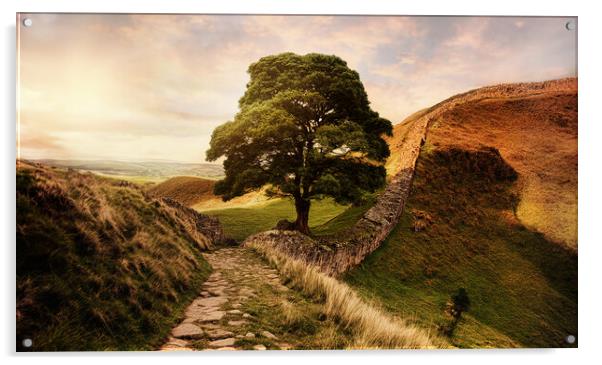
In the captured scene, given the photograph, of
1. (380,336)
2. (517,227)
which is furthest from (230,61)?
(517,227)

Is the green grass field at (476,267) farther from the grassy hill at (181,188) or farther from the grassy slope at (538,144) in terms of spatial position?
the grassy hill at (181,188)

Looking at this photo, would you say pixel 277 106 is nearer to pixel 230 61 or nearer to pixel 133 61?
pixel 230 61

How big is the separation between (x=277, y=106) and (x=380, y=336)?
6.04 meters

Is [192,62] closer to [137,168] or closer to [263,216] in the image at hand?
[137,168]

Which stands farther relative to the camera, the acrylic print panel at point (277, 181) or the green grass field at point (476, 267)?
the green grass field at point (476, 267)

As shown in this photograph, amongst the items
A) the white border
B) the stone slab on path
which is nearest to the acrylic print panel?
the stone slab on path

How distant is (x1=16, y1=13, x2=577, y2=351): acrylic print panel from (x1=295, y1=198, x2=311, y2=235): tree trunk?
5 cm

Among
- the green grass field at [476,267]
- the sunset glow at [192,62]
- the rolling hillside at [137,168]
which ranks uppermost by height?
the sunset glow at [192,62]

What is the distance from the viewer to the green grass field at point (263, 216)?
1318 cm

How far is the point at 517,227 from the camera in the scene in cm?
990

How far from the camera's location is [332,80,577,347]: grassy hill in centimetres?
693

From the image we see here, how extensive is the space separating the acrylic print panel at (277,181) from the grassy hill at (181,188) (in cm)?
11

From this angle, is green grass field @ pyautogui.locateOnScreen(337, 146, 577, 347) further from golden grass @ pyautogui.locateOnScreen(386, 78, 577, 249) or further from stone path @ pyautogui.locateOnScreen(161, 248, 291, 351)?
stone path @ pyautogui.locateOnScreen(161, 248, 291, 351)
